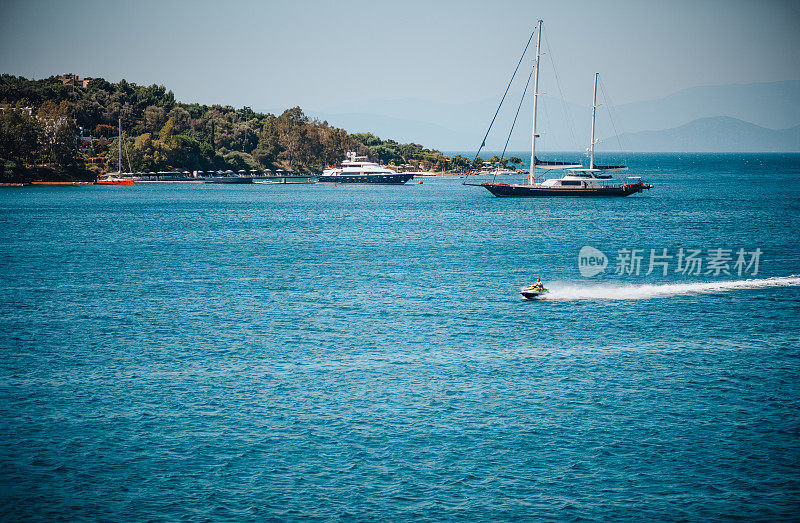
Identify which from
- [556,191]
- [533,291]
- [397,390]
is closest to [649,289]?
[533,291]

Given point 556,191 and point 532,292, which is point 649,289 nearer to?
point 532,292

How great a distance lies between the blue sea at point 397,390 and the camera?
106 feet

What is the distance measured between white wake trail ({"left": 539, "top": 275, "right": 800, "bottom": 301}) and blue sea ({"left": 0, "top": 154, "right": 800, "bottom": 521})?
525mm

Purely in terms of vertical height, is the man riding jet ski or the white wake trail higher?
the man riding jet ski

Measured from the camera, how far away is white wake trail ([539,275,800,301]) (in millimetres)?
73750

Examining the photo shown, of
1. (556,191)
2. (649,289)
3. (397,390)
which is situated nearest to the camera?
(397,390)

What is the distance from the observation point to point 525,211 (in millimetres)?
172625

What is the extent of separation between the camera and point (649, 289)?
76.8 m

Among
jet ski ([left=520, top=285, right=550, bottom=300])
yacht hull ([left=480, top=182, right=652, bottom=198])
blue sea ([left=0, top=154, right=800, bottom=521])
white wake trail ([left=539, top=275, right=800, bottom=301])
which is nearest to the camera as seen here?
blue sea ([left=0, top=154, right=800, bottom=521])

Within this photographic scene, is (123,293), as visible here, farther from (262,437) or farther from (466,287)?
(262,437)

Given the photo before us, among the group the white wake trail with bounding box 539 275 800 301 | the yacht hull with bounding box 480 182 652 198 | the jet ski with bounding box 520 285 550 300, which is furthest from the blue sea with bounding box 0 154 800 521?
the yacht hull with bounding box 480 182 652 198

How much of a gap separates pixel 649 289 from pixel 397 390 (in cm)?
4144

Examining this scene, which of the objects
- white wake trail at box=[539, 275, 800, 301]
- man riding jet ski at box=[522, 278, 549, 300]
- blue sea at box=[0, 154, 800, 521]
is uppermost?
man riding jet ski at box=[522, 278, 549, 300]

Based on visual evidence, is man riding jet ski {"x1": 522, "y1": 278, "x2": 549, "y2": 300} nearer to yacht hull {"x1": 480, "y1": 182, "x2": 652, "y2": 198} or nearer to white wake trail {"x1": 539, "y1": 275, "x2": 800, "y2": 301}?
white wake trail {"x1": 539, "y1": 275, "x2": 800, "y2": 301}
